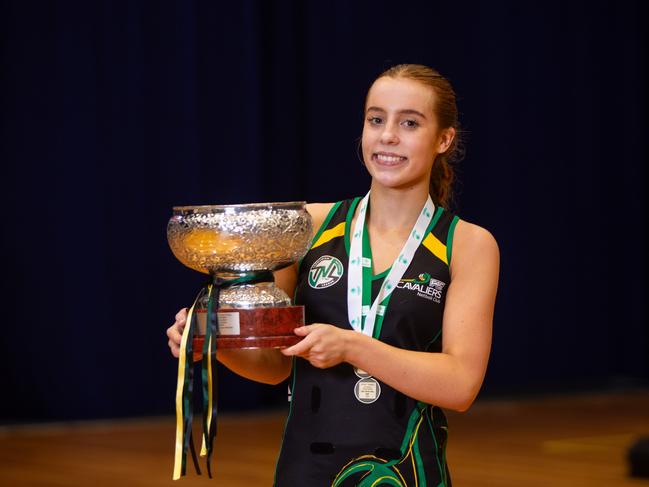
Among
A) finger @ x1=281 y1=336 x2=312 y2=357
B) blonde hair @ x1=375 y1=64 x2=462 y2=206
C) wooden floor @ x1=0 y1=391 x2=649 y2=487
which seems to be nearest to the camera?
finger @ x1=281 y1=336 x2=312 y2=357

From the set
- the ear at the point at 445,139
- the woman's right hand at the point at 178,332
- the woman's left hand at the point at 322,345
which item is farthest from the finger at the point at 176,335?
the ear at the point at 445,139

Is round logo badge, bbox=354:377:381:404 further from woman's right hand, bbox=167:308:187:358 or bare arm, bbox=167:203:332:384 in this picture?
woman's right hand, bbox=167:308:187:358

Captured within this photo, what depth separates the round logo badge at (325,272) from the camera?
5.70 feet

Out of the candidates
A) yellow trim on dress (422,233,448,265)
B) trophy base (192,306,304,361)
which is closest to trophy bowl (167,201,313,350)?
trophy base (192,306,304,361)

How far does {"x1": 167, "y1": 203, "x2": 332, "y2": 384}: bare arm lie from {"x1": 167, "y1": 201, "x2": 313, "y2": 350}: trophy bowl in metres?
0.09

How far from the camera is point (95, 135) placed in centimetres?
462

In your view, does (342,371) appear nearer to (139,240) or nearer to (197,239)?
(197,239)

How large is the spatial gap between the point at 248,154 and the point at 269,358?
318 centimetres

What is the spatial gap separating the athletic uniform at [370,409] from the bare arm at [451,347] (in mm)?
33

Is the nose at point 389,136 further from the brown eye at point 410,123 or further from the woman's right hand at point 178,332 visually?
the woman's right hand at point 178,332

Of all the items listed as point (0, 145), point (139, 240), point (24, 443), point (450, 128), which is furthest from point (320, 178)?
point (450, 128)

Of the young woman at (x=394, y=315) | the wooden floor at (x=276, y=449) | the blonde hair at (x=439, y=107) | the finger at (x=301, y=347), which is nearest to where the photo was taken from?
the finger at (x=301, y=347)

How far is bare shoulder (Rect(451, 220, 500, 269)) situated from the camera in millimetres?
1734

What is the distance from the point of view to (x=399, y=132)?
1713 millimetres
